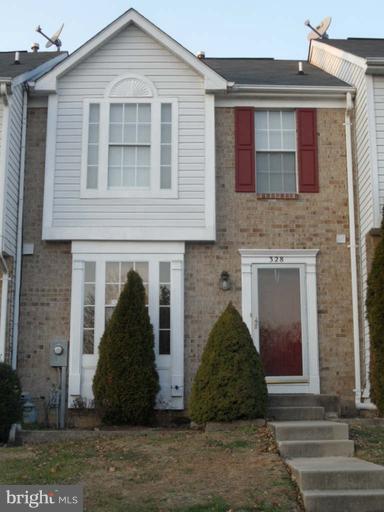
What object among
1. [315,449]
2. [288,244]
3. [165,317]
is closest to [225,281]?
[165,317]

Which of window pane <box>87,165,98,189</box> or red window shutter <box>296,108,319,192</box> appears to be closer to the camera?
window pane <box>87,165,98,189</box>

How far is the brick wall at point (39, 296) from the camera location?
11672mm

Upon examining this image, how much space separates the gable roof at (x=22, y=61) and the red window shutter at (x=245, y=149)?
3.80 m

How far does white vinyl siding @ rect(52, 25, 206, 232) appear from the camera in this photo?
1205 cm

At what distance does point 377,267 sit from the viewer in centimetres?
1086

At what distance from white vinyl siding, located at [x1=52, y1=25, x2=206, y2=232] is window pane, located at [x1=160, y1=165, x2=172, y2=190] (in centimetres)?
17

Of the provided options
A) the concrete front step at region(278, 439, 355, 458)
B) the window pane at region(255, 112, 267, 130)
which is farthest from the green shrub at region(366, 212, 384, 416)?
the window pane at region(255, 112, 267, 130)

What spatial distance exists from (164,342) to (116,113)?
4.03m

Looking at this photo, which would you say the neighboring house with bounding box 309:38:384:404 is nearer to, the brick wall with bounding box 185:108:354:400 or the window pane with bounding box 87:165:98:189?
the brick wall with bounding box 185:108:354:400

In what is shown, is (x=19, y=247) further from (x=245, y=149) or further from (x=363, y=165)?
(x=363, y=165)

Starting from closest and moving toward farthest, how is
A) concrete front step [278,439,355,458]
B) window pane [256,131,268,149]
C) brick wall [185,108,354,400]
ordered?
concrete front step [278,439,355,458] → brick wall [185,108,354,400] → window pane [256,131,268,149]

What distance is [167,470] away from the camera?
301 inches

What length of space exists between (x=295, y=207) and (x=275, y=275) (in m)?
1.22

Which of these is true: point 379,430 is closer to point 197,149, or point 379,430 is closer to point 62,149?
point 197,149
